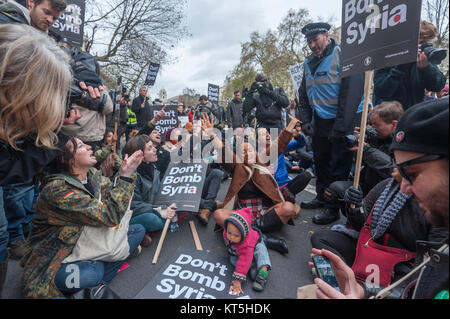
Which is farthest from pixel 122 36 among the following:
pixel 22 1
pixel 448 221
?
pixel 448 221

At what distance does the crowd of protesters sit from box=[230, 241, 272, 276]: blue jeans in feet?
0.04

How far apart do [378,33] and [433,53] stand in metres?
0.70

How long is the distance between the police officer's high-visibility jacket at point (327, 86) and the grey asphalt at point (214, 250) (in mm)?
1398

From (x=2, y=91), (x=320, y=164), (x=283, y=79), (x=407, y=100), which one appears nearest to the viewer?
(x=2, y=91)

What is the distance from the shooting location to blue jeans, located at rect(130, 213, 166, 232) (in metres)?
2.65

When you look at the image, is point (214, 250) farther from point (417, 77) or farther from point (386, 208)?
point (417, 77)

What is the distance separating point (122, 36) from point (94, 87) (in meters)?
11.9

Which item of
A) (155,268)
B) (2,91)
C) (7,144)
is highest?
(2,91)

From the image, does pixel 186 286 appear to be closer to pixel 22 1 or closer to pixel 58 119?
pixel 58 119

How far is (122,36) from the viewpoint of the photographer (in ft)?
38.1

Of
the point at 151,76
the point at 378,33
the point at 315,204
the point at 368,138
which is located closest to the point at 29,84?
the point at 378,33

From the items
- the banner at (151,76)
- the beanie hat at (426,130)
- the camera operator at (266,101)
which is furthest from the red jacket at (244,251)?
the banner at (151,76)

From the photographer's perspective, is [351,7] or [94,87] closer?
[94,87]

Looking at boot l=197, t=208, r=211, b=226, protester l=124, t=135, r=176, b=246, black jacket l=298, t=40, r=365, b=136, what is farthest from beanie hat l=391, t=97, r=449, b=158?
boot l=197, t=208, r=211, b=226
